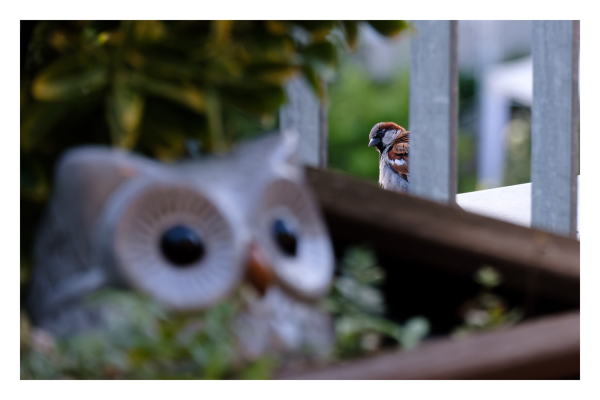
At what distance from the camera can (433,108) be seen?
1.16 metres

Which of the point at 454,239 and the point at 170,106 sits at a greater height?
the point at 170,106

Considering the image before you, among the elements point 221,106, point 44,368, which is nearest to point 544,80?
point 221,106

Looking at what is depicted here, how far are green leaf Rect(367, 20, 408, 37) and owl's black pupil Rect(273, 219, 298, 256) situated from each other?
439 millimetres

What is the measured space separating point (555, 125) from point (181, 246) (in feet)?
2.53

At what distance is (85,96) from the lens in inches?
36.6

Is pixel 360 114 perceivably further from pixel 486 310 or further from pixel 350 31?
pixel 486 310

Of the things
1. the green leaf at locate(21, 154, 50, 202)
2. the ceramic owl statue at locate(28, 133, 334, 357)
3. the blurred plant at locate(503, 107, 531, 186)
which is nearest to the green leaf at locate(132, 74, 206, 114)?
the ceramic owl statue at locate(28, 133, 334, 357)

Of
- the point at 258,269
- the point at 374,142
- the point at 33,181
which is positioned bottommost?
the point at 258,269

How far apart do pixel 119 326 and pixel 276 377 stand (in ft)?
0.73

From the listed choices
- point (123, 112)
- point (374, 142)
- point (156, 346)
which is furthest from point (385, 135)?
point (156, 346)

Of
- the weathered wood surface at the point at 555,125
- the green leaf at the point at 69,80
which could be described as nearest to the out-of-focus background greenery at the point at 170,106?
the green leaf at the point at 69,80

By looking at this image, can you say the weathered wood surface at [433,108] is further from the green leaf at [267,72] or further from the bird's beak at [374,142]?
the green leaf at [267,72]

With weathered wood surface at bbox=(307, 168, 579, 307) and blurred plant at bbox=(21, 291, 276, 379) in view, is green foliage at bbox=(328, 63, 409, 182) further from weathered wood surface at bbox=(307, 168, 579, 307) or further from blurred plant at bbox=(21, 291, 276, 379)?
blurred plant at bbox=(21, 291, 276, 379)

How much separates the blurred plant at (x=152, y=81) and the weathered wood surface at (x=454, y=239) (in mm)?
229
